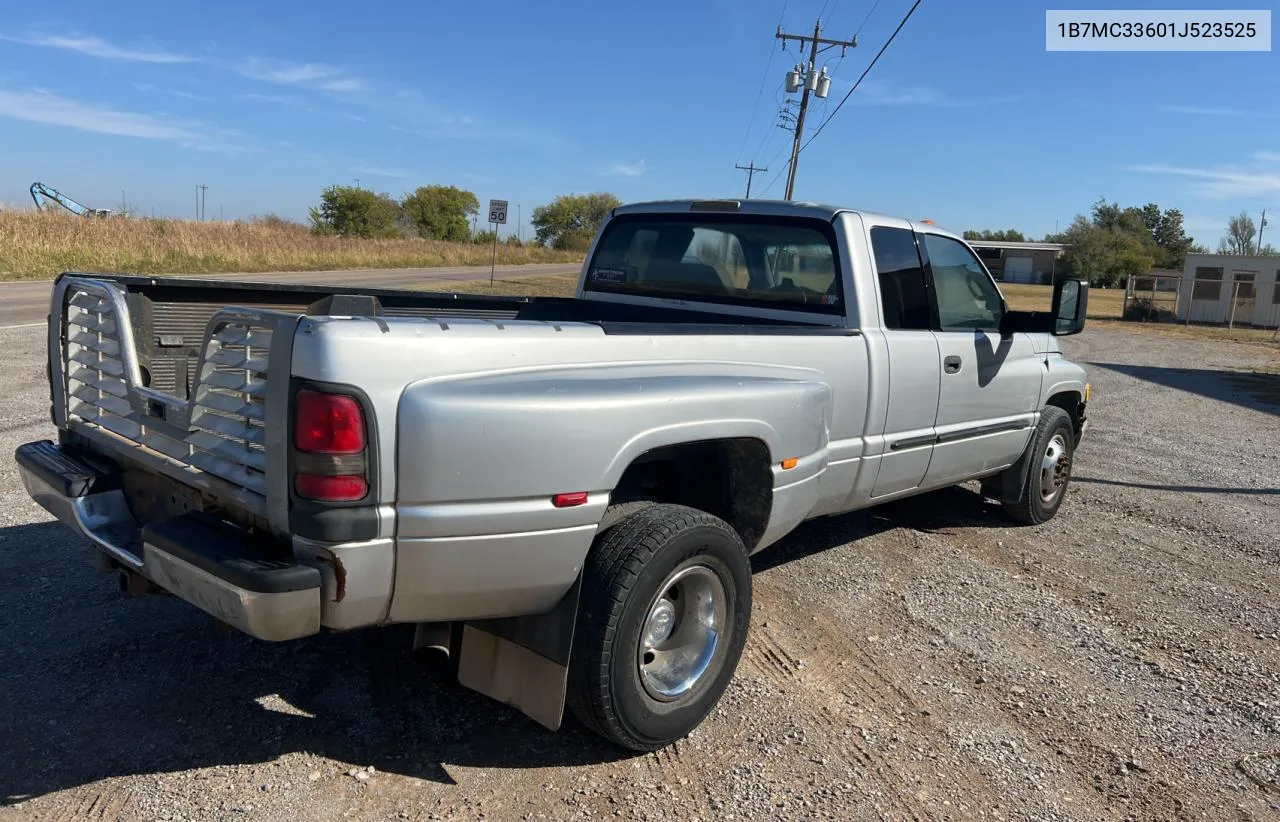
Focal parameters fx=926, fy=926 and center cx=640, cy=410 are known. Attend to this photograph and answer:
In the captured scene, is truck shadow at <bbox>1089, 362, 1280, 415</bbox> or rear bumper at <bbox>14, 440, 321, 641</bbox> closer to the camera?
rear bumper at <bbox>14, 440, 321, 641</bbox>

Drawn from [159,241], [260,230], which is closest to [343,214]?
[260,230]

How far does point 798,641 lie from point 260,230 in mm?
40539

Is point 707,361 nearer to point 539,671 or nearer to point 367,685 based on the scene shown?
point 539,671

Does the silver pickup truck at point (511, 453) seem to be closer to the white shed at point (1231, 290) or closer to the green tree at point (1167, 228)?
the white shed at point (1231, 290)

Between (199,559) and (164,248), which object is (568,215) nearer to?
(164,248)

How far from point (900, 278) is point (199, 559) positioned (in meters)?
3.50

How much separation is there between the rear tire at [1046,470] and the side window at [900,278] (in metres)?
1.71

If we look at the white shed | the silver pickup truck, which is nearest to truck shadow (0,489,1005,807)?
Result: the silver pickup truck

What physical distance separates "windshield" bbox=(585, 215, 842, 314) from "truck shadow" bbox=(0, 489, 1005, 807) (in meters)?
2.33

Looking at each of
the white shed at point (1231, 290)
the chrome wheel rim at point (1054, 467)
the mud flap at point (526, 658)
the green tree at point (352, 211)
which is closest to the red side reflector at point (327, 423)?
the mud flap at point (526, 658)

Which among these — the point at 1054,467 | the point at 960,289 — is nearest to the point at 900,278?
the point at 960,289

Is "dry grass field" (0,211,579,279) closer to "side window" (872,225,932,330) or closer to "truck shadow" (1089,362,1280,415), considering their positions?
"side window" (872,225,932,330)

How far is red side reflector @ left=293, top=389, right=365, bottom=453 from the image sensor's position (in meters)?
2.40

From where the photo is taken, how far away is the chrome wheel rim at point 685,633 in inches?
129
